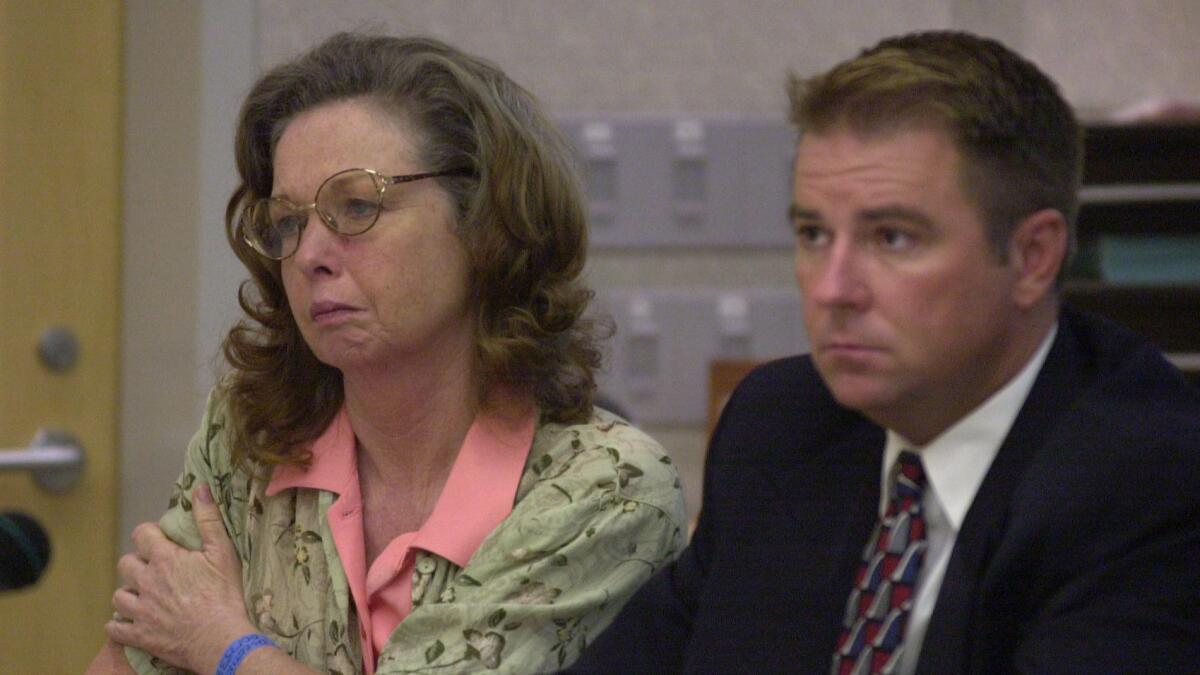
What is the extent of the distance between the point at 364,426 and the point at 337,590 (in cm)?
23

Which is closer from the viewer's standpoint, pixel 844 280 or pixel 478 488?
pixel 844 280

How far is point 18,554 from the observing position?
1547mm

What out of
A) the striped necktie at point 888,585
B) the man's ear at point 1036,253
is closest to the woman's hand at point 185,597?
the striped necktie at point 888,585

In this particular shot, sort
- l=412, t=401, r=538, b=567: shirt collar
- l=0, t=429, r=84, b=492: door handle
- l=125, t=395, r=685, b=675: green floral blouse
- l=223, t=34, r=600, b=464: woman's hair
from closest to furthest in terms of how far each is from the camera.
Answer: l=125, t=395, r=685, b=675: green floral blouse → l=412, t=401, r=538, b=567: shirt collar → l=223, t=34, r=600, b=464: woman's hair → l=0, t=429, r=84, b=492: door handle

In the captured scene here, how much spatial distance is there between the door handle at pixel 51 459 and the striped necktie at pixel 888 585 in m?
1.88

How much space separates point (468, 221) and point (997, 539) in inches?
31.5

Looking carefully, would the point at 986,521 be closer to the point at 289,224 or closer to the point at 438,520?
the point at 438,520

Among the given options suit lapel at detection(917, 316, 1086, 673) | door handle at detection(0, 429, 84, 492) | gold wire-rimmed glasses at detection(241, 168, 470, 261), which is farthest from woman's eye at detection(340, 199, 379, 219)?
door handle at detection(0, 429, 84, 492)

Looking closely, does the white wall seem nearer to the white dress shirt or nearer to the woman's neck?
the woman's neck

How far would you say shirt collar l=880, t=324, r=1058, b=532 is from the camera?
1.23 metres

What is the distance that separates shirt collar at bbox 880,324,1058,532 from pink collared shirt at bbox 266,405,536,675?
58 centimetres

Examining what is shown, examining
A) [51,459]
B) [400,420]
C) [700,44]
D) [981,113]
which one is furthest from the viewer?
[700,44]

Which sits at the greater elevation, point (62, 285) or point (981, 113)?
point (981, 113)

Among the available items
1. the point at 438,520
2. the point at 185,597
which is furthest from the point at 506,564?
the point at 185,597
